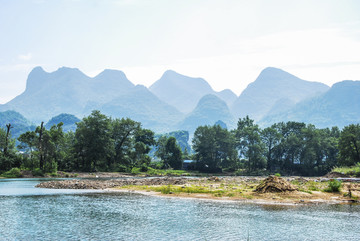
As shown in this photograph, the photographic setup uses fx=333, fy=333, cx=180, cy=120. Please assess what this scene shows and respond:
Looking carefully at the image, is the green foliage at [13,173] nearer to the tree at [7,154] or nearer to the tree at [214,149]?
the tree at [7,154]

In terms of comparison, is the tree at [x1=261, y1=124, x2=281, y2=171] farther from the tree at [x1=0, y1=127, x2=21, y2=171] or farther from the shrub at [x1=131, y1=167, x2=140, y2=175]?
the tree at [x1=0, y1=127, x2=21, y2=171]

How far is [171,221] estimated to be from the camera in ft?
101

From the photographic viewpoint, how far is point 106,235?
25.0m

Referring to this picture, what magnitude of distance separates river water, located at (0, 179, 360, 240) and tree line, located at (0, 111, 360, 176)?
195 ft

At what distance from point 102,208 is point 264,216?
58.4 feet

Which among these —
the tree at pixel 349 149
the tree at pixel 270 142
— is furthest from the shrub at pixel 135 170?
the tree at pixel 349 149

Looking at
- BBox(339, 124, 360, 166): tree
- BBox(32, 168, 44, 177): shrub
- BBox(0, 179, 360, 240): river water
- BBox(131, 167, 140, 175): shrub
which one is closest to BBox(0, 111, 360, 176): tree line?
BBox(339, 124, 360, 166): tree

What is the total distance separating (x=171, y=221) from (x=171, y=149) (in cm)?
11902

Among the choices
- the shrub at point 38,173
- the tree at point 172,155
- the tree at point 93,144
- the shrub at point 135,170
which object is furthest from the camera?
the tree at point 172,155

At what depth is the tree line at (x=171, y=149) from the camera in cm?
9888

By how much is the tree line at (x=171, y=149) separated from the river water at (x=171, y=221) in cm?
5958

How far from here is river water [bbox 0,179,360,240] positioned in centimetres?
2541

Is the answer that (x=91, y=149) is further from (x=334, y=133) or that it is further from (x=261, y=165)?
(x=334, y=133)

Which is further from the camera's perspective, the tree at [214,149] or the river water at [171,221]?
the tree at [214,149]
